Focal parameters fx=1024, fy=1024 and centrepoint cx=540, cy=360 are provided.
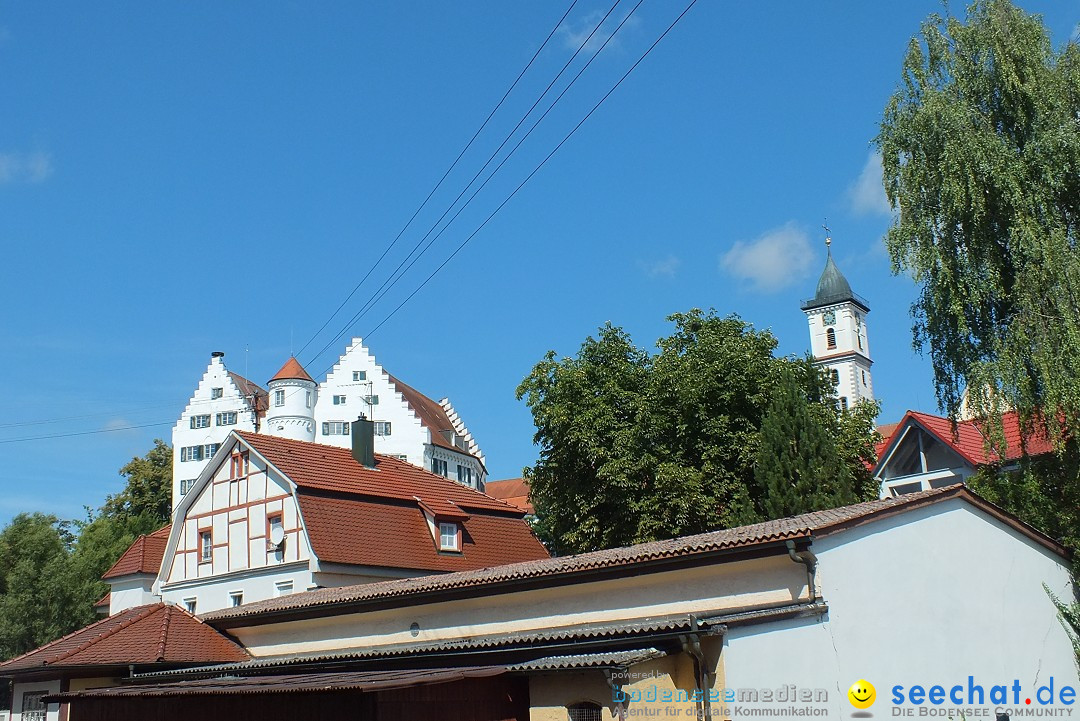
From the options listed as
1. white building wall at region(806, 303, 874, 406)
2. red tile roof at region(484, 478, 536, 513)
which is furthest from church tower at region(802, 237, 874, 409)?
red tile roof at region(484, 478, 536, 513)

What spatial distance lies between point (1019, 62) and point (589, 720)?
15013 mm

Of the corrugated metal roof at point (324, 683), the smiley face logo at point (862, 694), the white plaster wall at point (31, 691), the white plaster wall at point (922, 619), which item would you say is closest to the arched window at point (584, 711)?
the corrugated metal roof at point (324, 683)

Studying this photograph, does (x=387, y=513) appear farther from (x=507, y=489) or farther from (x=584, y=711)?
(x=507, y=489)

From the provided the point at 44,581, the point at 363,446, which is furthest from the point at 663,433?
the point at 44,581

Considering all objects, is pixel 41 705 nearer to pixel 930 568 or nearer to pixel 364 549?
pixel 364 549

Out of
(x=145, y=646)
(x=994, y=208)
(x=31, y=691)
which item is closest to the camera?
(x=994, y=208)

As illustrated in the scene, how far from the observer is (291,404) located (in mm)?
69438

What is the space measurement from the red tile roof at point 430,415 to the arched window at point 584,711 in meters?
54.3

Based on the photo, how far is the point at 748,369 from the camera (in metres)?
33.6

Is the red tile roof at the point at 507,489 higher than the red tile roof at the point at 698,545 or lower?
higher

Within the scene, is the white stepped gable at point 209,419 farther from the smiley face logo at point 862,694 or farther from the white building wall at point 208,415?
the smiley face logo at point 862,694

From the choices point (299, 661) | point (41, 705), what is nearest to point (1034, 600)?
point (299, 661)

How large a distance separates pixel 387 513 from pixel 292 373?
39.4m

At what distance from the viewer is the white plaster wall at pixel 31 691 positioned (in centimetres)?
2570
